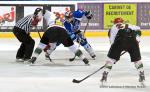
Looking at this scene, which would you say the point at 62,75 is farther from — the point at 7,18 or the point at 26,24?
the point at 7,18

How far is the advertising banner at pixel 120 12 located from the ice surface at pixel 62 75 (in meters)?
4.03

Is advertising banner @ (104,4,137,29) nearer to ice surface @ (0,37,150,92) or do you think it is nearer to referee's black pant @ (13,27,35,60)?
ice surface @ (0,37,150,92)

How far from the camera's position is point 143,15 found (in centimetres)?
1747

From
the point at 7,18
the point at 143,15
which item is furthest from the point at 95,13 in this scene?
the point at 7,18

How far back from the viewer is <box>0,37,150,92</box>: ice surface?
7723mm

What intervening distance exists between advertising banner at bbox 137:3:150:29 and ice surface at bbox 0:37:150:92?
158 inches

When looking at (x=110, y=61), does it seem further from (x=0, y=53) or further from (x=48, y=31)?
(x=0, y=53)

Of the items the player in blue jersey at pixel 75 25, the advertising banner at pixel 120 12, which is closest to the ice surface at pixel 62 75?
the player in blue jersey at pixel 75 25

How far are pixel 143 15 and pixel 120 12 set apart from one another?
68 centimetres

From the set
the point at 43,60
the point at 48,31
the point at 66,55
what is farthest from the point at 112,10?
the point at 48,31

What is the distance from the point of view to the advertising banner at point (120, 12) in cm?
1739

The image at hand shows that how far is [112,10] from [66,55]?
5.03 m

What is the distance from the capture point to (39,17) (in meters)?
11.1

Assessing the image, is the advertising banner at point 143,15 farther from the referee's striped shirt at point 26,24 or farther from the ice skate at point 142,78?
the ice skate at point 142,78
